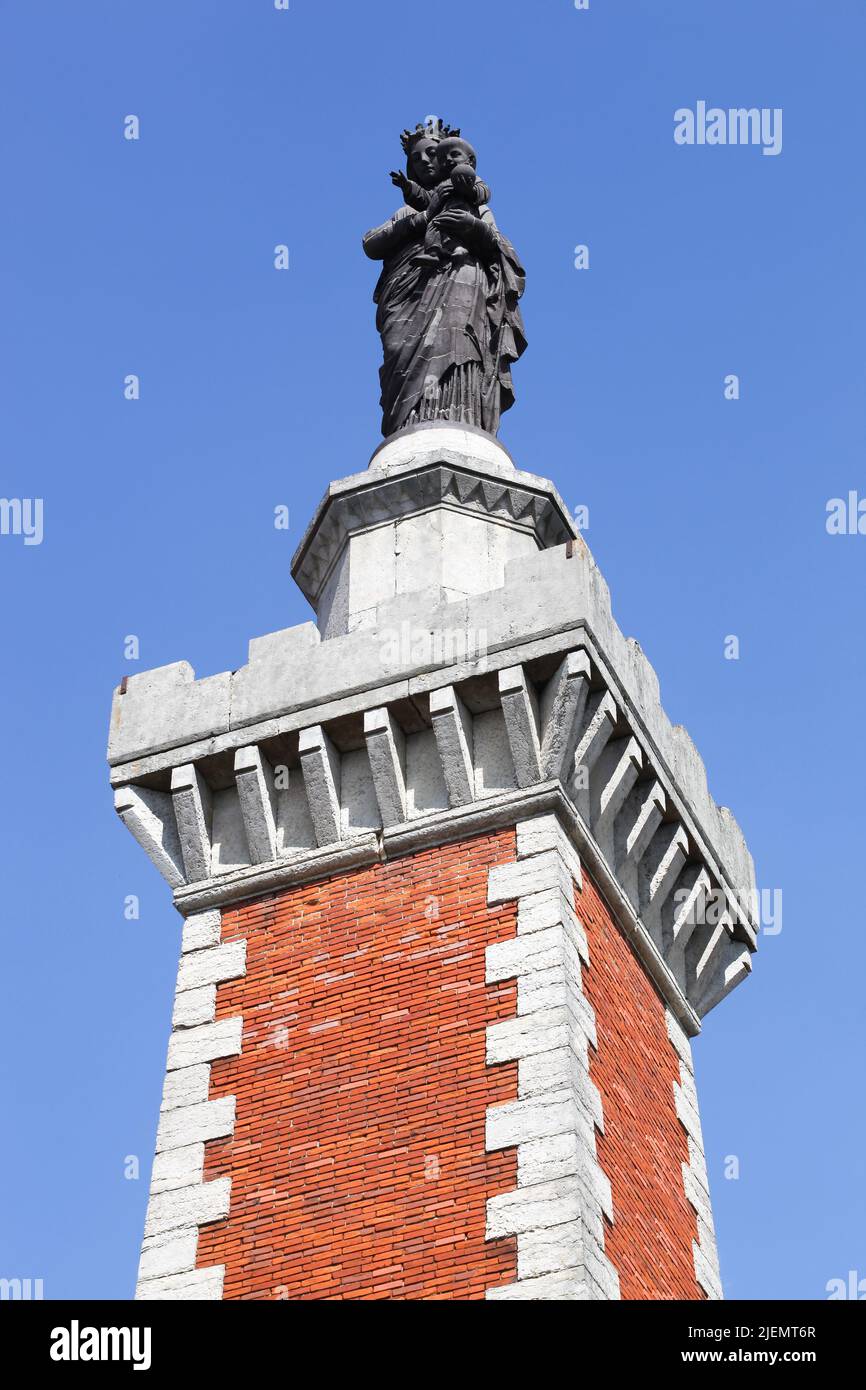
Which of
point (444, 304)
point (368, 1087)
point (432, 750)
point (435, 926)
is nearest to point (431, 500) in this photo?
point (432, 750)

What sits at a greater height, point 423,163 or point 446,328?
point 423,163

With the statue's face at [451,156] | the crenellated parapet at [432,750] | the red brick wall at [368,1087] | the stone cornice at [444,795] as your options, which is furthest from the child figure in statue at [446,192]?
the red brick wall at [368,1087]

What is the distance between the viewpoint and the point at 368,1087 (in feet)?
52.8

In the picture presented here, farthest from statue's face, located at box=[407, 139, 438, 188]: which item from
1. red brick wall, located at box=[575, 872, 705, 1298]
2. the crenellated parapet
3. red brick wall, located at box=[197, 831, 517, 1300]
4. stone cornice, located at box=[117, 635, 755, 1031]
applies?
red brick wall, located at box=[575, 872, 705, 1298]

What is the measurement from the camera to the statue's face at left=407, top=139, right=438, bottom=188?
71.2ft

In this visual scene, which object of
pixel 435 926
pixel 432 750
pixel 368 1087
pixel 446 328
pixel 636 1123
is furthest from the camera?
pixel 446 328

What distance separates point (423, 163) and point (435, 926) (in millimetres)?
7893

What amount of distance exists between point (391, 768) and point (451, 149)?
22.5 feet

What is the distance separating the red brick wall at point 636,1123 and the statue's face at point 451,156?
7225 mm

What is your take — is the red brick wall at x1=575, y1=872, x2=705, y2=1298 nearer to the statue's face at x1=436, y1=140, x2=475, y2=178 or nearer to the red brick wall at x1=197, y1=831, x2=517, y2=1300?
the red brick wall at x1=197, y1=831, x2=517, y2=1300

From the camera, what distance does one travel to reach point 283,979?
16953mm

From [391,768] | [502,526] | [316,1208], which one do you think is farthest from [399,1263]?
[502,526]

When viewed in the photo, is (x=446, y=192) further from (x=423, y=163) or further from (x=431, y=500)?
(x=431, y=500)
